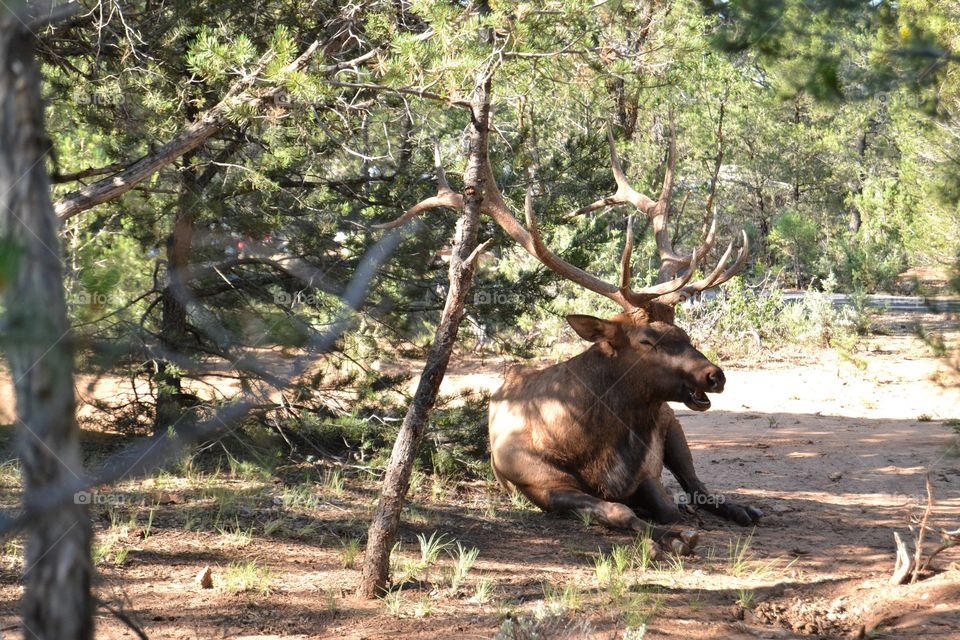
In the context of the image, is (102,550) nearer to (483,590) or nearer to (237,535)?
(237,535)

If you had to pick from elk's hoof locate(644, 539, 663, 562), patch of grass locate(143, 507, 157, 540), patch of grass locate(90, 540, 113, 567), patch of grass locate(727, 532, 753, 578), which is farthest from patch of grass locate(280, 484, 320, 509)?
patch of grass locate(727, 532, 753, 578)

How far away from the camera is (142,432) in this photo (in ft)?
25.6

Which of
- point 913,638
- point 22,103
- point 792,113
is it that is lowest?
point 913,638

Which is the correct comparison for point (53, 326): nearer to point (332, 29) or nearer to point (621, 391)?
point (621, 391)

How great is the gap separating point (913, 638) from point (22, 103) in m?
4.39

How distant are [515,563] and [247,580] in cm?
166

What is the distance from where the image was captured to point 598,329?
7.03 metres

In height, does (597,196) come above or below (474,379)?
above

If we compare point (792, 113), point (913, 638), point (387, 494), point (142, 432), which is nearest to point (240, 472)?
point (142, 432)

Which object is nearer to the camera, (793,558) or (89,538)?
(89,538)
